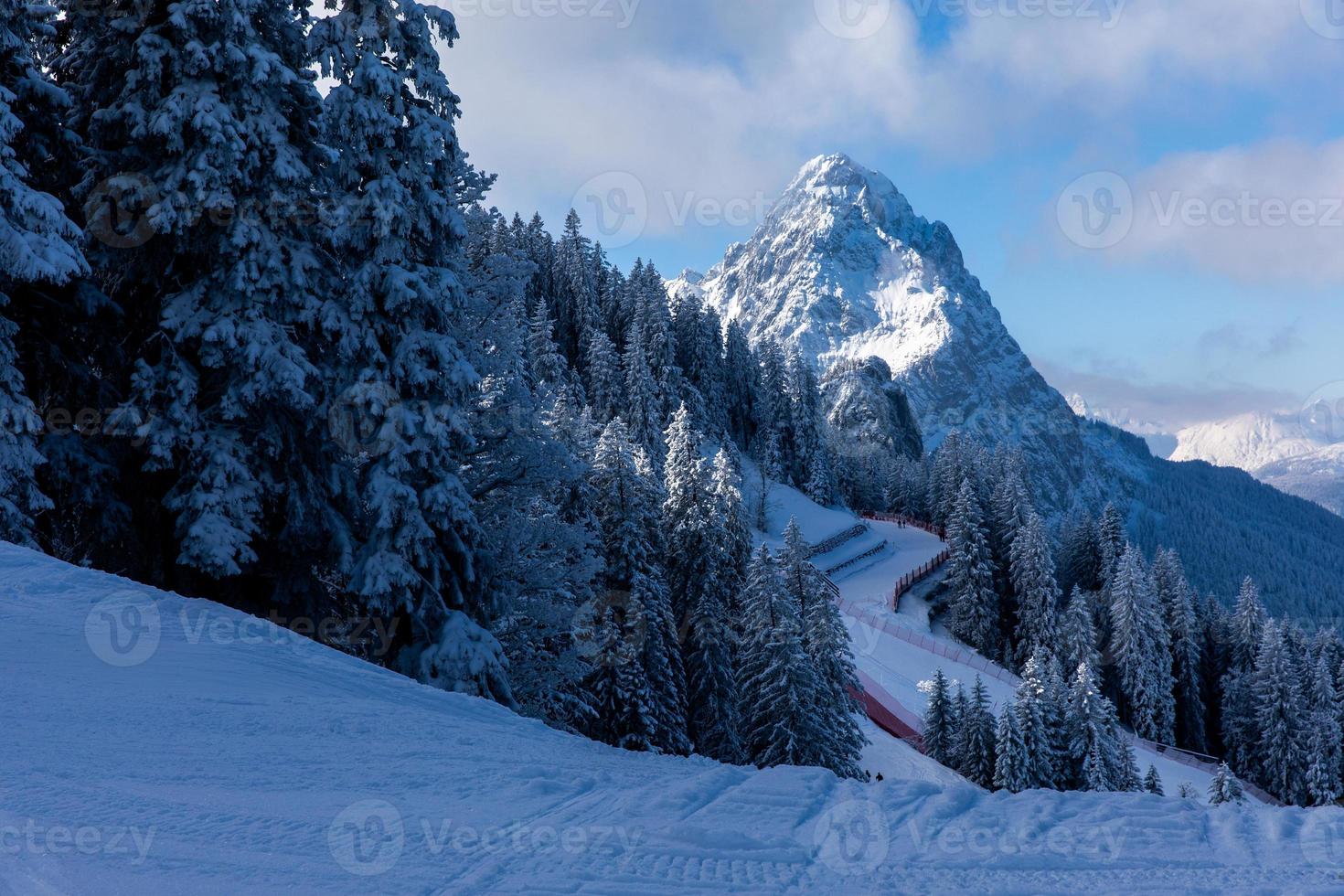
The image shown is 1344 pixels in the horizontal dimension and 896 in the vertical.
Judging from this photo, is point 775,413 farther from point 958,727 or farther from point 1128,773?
point 1128,773

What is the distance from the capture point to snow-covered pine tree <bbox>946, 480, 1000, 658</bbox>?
51.8 meters

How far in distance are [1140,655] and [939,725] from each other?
22.2 m

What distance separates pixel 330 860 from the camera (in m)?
4.30

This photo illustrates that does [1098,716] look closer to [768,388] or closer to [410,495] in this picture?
[410,495]

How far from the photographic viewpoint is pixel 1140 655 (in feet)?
155

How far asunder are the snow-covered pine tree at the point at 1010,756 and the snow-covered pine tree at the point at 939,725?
8.47ft

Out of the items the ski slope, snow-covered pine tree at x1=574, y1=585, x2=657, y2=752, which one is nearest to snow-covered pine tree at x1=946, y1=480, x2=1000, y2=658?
the ski slope

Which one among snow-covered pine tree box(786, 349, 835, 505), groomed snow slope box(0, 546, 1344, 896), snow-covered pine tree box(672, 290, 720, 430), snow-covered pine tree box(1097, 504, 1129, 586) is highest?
snow-covered pine tree box(672, 290, 720, 430)

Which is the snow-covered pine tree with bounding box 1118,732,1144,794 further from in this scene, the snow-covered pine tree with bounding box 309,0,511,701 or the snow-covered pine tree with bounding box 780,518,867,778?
the snow-covered pine tree with bounding box 309,0,511,701

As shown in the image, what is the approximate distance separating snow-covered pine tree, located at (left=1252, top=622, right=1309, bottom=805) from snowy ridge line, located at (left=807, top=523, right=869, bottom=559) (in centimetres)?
2741

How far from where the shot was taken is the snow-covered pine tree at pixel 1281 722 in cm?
4400

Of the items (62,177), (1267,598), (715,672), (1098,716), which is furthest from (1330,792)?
(1267,598)

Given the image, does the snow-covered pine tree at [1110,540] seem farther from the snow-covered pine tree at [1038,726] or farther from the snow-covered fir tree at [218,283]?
the snow-covered fir tree at [218,283]

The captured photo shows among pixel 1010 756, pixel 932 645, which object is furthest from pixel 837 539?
pixel 1010 756
